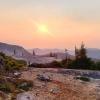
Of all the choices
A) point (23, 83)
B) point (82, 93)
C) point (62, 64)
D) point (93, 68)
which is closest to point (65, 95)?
point (82, 93)

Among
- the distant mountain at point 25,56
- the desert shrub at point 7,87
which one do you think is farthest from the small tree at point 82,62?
the desert shrub at point 7,87

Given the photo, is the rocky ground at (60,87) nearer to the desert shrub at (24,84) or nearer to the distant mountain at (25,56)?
the desert shrub at (24,84)

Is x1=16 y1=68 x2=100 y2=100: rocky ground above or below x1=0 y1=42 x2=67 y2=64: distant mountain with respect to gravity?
below

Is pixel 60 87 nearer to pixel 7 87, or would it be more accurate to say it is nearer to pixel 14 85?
pixel 14 85

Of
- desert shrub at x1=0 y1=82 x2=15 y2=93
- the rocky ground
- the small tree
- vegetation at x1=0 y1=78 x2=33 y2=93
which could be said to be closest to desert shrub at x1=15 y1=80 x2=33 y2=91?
vegetation at x1=0 y1=78 x2=33 y2=93

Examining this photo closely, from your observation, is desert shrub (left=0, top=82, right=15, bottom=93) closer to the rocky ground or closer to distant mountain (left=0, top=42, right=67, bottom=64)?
the rocky ground

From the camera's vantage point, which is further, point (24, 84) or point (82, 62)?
point (82, 62)

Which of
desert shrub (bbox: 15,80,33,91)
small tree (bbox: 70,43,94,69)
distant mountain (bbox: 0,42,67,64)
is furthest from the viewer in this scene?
distant mountain (bbox: 0,42,67,64)

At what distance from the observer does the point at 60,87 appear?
37500mm

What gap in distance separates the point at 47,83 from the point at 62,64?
2221 centimetres

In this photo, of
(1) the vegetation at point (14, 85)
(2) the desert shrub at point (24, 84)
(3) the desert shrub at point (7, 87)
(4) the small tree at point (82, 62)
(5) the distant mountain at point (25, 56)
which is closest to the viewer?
(3) the desert shrub at point (7, 87)

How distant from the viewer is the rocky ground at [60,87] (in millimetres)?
33891

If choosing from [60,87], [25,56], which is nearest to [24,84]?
[60,87]

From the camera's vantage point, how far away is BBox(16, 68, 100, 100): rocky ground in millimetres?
33891
